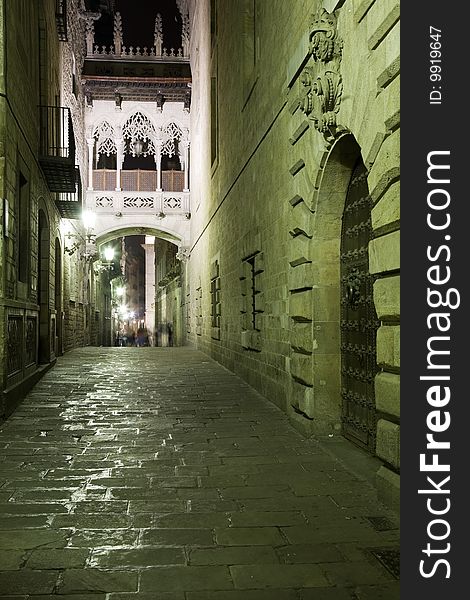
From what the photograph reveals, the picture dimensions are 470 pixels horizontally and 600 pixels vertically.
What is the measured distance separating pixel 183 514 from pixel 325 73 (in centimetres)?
366

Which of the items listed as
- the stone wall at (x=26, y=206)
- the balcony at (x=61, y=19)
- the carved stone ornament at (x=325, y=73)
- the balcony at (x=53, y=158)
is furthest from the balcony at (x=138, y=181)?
the carved stone ornament at (x=325, y=73)

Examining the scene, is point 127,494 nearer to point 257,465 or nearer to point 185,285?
point 257,465

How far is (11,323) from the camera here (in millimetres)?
7680

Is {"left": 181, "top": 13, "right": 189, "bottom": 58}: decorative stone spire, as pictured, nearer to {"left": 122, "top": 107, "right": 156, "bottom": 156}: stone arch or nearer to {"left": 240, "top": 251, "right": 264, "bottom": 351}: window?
{"left": 122, "top": 107, "right": 156, "bottom": 156}: stone arch

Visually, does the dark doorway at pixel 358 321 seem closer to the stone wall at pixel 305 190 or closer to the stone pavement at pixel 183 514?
the stone wall at pixel 305 190

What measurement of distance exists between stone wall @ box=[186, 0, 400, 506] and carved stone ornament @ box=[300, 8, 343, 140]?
12mm

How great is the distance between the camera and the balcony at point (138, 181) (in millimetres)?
25031

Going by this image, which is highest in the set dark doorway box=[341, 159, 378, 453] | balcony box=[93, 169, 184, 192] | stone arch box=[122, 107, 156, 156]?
stone arch box=[122, 107, 156, 156]

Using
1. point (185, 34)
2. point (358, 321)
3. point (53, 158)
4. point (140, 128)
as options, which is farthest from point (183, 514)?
point (185, 34)

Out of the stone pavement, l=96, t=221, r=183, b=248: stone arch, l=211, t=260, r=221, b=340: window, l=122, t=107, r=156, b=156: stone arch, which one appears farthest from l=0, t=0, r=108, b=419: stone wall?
l=122, t=107, r=156, b=156: stone arch

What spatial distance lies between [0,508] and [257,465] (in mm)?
1979

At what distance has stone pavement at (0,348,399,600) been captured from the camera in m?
2.76

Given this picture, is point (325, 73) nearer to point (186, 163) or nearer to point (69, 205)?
point (69, 205)

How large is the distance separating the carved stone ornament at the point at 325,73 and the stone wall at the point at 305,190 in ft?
0.04
